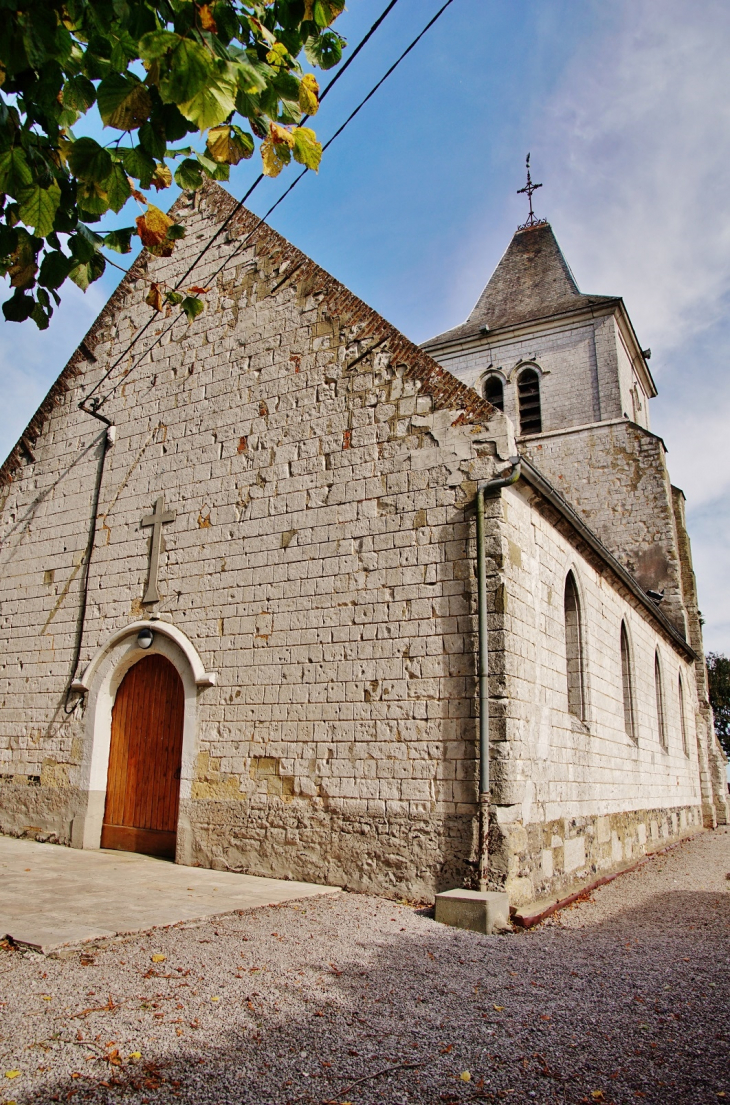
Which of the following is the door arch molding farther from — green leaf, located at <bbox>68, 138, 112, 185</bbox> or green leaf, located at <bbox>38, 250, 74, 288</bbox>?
green leaf, located at <bbox>68, 138, 112, 185</bbox>

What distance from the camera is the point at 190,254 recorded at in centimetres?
1001

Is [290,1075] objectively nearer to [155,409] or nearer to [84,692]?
[84,692]

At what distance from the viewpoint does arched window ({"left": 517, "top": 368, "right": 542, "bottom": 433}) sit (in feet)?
62.0

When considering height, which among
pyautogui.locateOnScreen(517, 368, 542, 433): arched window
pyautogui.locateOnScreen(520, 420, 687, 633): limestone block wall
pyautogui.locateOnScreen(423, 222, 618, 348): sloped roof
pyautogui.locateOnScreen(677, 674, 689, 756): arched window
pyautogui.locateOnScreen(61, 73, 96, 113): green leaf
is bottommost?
pyautogui.locateOnScreen(677, 674, 689, 756): arched window

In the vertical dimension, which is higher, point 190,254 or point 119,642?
point 190,254

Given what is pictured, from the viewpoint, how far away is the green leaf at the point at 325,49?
11.0 ft

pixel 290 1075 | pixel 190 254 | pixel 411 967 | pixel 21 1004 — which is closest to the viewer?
pixel 290 1075

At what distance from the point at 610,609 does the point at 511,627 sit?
4.45 meters

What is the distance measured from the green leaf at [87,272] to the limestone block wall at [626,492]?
14.3 meters

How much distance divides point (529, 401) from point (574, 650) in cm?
1169

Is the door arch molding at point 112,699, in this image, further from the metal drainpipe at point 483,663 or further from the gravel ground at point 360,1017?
the metal drainpipe at point 483,663

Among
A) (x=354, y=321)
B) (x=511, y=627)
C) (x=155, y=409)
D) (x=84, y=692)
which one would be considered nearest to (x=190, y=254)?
(x=155, y=409)

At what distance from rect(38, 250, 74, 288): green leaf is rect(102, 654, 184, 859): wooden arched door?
5.82 metres

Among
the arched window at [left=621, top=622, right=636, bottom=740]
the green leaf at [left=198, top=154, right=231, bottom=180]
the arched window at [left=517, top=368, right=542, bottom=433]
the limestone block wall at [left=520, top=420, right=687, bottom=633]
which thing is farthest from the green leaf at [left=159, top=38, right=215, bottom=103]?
the arched window at [left=517, top=368, right=542, bottom=433]
